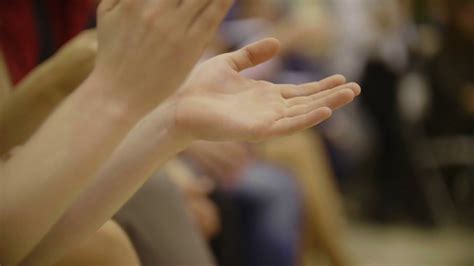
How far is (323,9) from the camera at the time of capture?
4766 mm

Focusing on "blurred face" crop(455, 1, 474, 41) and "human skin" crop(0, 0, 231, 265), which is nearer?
"human skin" crop(0, 0, 231, 265)

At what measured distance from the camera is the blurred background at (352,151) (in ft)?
4.78

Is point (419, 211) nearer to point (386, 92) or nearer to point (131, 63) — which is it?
point (386, 92)

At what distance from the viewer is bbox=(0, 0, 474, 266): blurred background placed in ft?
4.78

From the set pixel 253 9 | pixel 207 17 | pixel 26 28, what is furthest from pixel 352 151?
pixel 207 17

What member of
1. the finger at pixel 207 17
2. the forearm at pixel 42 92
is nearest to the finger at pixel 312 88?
the finger at pixel 207 17

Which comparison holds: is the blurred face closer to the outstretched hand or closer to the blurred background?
the blurred background

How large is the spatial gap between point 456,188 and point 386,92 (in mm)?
439

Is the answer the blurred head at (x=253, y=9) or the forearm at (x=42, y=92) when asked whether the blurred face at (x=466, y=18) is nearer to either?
the blurred head at (x=253, y=9)

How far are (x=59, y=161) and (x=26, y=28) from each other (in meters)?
0.54

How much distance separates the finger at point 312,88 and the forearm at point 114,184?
0.10 metres

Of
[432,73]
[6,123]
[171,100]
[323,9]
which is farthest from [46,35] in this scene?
[323,9]

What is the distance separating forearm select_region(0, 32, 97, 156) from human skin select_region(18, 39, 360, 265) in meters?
0.11

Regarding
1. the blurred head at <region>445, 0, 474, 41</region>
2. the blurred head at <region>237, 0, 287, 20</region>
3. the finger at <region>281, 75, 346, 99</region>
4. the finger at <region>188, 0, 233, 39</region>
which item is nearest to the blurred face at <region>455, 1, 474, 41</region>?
the blurred head at <region>445, 0, 474, 41</region>
